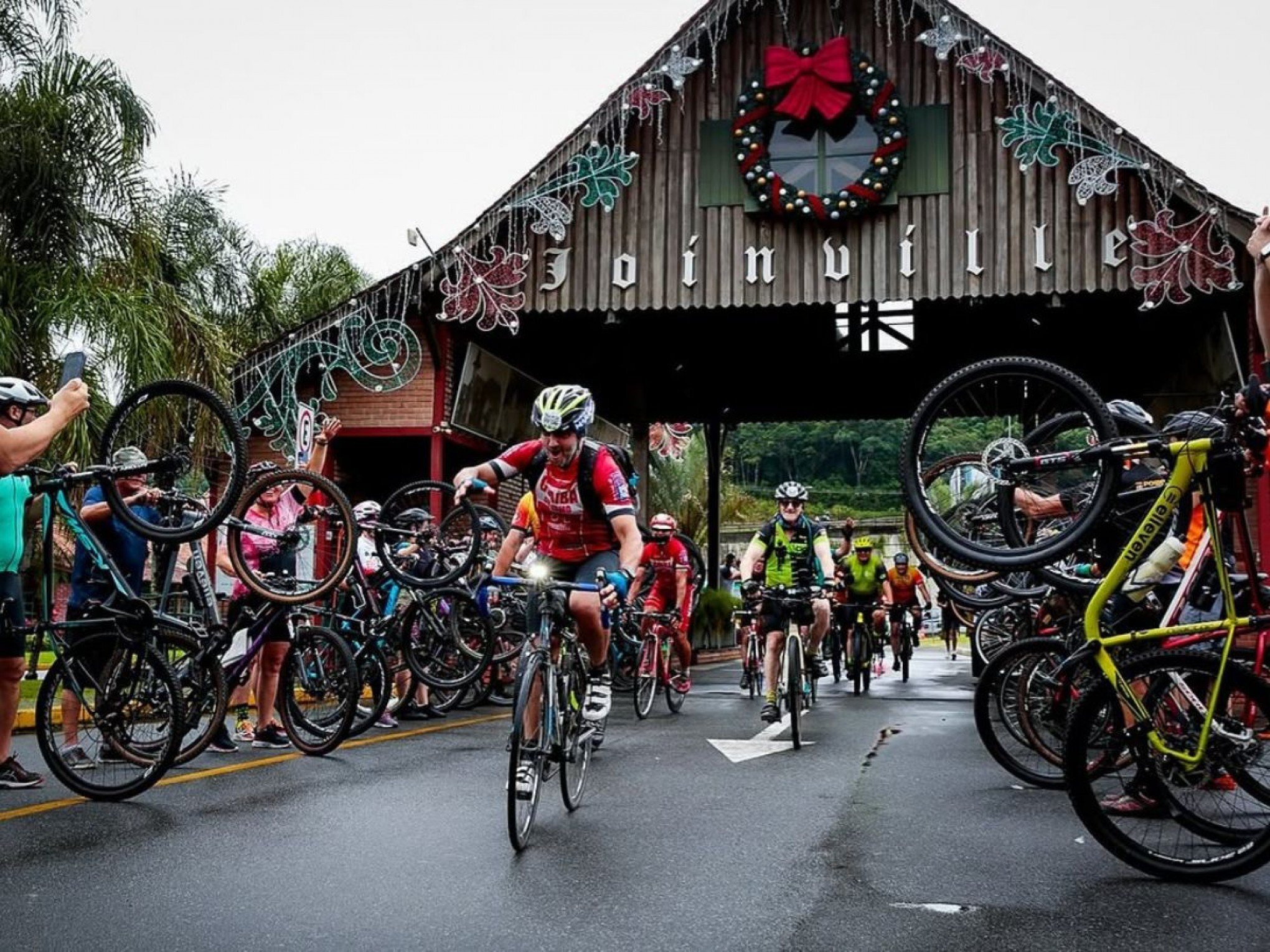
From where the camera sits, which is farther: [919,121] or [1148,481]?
[919,121]

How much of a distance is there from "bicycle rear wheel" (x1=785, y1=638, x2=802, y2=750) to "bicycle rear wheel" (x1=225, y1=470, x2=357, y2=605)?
3.18 meters

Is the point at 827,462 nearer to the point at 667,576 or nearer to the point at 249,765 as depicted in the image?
the point at 667,576

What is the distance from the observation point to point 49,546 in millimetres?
7465

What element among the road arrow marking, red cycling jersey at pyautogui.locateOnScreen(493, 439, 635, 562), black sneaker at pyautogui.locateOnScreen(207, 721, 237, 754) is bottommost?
the road arrow marking

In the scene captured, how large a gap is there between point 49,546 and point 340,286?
28.9 m

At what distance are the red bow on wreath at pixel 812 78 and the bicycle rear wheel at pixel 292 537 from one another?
1066cm

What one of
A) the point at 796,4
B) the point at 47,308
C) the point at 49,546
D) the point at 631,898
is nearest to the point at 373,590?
the point at 49,546

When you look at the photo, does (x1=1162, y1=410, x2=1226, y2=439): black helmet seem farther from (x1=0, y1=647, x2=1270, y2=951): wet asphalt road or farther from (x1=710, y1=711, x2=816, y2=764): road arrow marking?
(x1=710, y1=711, x2=816, y2=764): road arrow marking

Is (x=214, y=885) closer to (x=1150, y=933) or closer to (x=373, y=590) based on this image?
(x=1150, y=933)

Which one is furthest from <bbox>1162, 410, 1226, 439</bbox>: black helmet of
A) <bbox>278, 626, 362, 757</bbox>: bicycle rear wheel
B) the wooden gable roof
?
the wooden gable roof

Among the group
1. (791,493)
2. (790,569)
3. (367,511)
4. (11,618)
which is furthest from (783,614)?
(11,618)

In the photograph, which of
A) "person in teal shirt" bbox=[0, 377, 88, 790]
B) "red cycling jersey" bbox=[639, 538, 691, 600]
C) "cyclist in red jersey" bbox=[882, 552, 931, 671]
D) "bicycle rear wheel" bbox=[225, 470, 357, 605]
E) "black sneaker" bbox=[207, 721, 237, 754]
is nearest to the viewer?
"person in teal shirt" bbox=[0, 377, 88, 790]

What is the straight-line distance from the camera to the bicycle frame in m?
5.11

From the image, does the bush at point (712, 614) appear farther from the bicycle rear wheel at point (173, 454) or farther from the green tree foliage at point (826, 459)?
the green tree foliage at point (826, 459)
